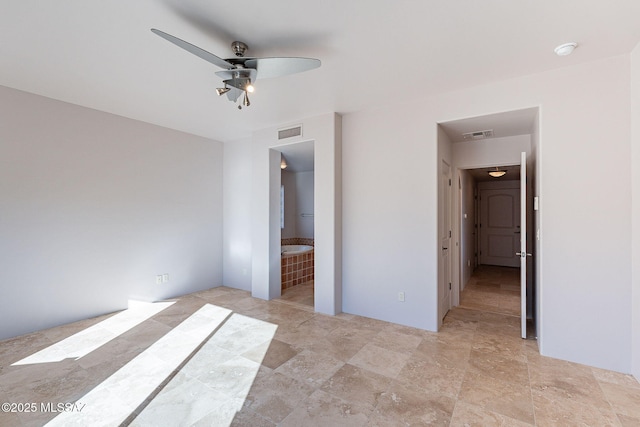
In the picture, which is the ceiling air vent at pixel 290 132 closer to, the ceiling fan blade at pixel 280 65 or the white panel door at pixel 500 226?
the ceiling fan blade at pixel 280 65

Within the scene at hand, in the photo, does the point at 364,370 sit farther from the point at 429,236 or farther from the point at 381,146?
the point at 381,146

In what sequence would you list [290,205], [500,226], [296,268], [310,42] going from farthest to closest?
[500,226] → [290,205] → [296,268] → [310,42]

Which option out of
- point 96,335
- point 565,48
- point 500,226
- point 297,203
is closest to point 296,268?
point 297,203

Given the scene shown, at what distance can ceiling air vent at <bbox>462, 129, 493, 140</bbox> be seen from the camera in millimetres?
3518

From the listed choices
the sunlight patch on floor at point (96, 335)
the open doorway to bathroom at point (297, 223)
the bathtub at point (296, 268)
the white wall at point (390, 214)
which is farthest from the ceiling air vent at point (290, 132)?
the sunlight patch on floor at point (96, 335)

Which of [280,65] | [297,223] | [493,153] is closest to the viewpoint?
[280,65]

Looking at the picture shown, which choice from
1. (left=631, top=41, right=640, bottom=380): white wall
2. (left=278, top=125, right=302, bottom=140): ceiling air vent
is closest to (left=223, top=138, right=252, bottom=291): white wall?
(left=278, top=125, right=302, bottom=140): ceiling air vent

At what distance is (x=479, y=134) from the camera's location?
11.9 ft

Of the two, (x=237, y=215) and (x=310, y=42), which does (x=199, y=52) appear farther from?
(x=237, y=215)

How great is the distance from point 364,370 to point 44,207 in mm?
3911

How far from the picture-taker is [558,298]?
2.61 m

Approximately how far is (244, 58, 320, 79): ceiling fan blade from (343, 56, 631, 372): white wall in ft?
5.77

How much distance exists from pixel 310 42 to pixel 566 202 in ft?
8.72

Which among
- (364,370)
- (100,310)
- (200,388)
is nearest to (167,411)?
(200,388)
